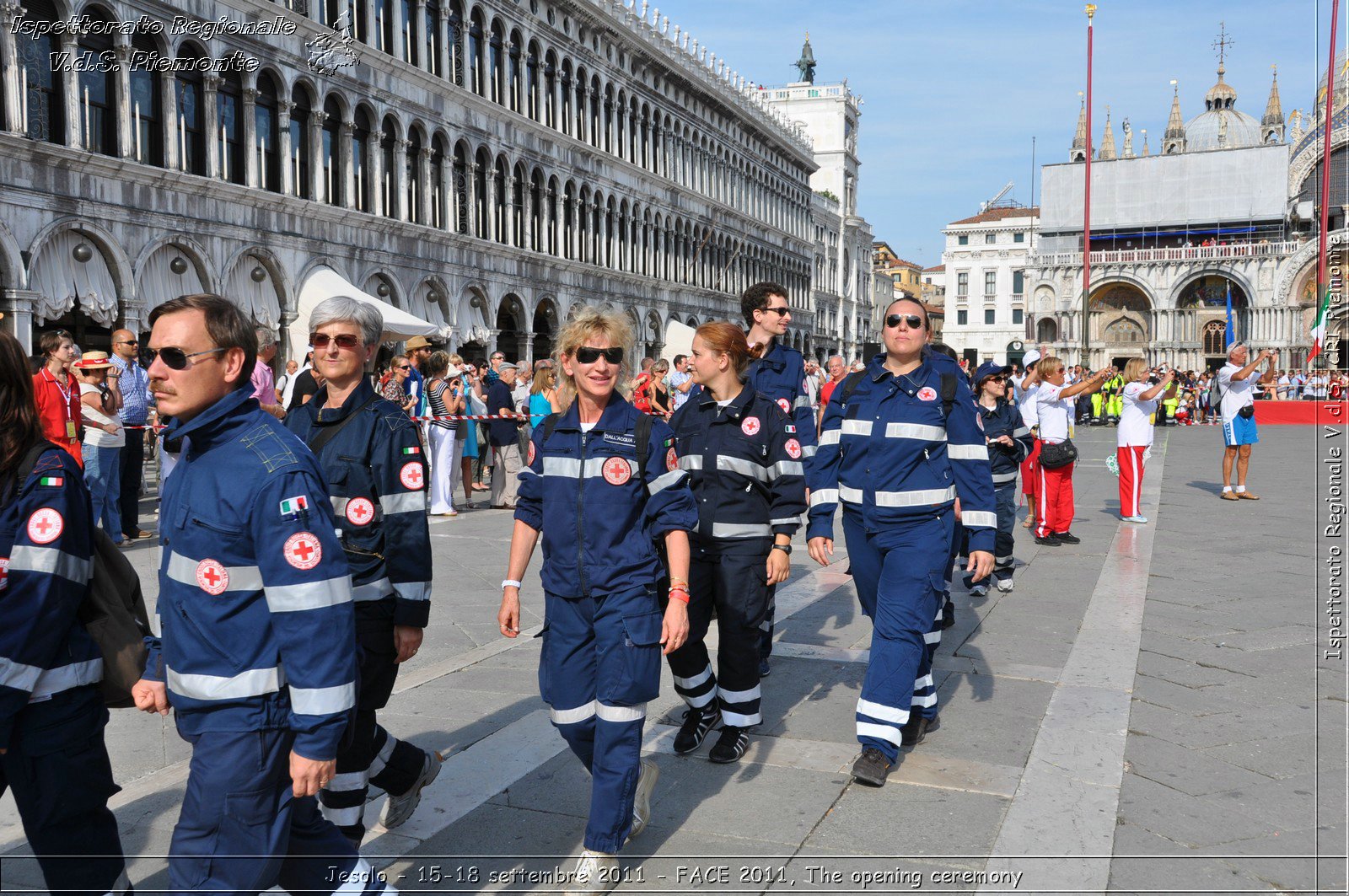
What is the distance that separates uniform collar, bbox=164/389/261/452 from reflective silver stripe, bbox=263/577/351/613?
0.37m

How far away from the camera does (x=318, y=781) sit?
2.41 metres

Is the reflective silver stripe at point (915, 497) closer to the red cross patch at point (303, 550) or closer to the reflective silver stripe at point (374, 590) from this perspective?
the reflective silver stripe at point (374, 590)

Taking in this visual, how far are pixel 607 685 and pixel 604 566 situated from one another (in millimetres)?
364

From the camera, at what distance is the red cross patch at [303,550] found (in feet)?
7.86

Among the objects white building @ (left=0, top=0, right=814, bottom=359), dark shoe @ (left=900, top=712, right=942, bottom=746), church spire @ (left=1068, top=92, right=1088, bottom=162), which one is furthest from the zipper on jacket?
church spire @ (left=1068, top=92, right=1088, bottom=162)

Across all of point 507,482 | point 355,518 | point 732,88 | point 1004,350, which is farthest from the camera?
point 1004,350

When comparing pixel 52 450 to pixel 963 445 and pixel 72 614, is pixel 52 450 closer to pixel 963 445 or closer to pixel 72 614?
pixel 72 614

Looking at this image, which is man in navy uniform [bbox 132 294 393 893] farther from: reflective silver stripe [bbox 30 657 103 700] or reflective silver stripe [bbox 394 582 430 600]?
reflective silver stripe [bbox 394 582 430 600]

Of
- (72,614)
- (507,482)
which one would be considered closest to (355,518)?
(72,614)

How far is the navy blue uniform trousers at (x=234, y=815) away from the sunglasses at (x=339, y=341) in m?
1.31

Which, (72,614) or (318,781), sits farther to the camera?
(72,614)

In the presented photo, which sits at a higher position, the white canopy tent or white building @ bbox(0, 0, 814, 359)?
white building @ bbox(0, 0, 814, 359)

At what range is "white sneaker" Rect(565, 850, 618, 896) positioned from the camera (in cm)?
330

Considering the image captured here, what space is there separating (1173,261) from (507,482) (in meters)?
67.0
